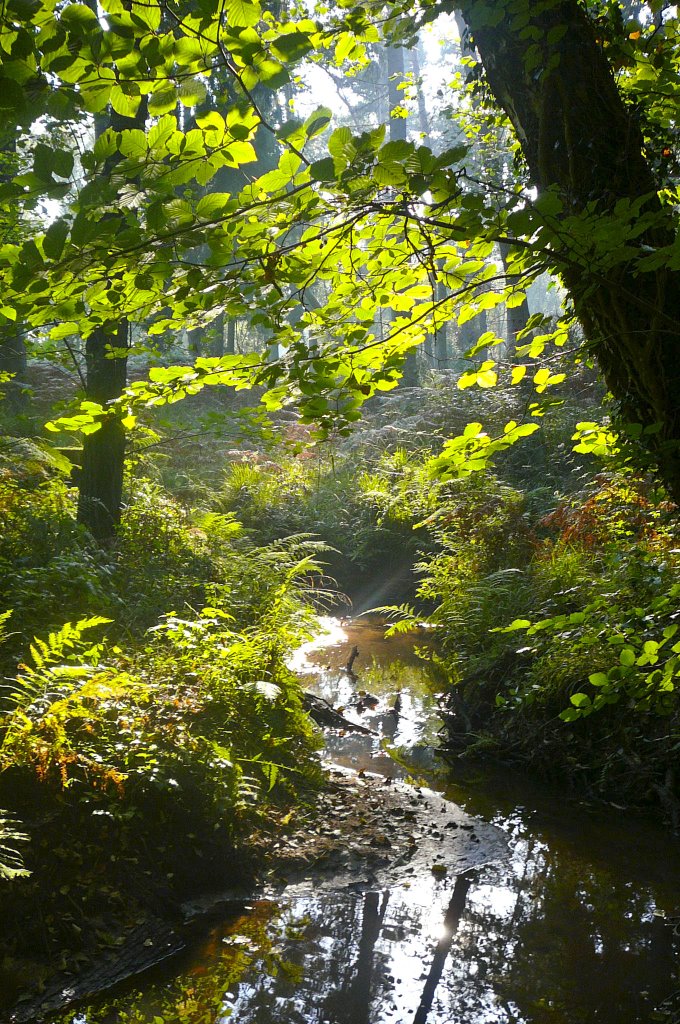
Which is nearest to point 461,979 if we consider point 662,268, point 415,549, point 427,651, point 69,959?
point 69,959

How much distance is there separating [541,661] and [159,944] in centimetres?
340

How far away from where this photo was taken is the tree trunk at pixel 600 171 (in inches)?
87.4

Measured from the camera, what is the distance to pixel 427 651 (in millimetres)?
8445

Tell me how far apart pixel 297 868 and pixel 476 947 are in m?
1.17

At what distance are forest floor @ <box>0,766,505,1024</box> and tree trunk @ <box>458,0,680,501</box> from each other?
10.4 ft

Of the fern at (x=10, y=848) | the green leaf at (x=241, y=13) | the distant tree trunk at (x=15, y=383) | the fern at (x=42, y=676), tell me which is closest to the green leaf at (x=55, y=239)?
the green leaf at (x=241, y=13)

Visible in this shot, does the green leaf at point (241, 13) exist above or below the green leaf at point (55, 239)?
above

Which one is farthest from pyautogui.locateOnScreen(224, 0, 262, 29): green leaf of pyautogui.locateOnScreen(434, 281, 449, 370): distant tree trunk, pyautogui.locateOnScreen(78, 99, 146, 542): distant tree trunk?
pyautogui.locateOnScreen(78, 99, 146, 542): distant tree trunk

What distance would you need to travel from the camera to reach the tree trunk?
7.29 feet

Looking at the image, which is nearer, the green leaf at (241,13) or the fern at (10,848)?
the green leaf at (241,13)

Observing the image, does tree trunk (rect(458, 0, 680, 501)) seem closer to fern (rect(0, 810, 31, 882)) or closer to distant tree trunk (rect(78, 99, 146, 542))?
fern (rect(0, 810, 31, 882))

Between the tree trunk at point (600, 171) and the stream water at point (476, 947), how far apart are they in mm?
2560

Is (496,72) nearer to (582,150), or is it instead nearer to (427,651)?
(582,150)

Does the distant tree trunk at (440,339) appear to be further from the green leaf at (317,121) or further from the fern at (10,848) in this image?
the fern at (10,848)
